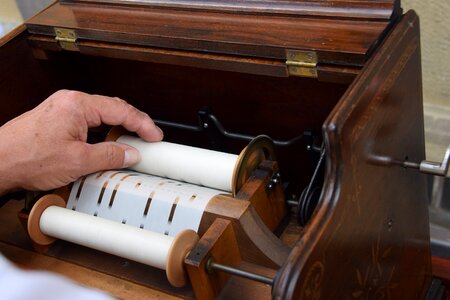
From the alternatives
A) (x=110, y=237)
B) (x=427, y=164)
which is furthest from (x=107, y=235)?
(x=427, y=164)

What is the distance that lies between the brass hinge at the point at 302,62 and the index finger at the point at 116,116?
0.93 ft

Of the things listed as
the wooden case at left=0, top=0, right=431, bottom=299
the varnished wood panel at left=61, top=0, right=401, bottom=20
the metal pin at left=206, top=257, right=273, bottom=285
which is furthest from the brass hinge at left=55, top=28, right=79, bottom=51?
the metal pin at left=206, top=257, right=273, bottom=285

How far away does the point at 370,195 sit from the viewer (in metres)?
0.84

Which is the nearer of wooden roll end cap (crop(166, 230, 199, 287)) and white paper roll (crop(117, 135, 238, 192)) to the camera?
wooden roll end cap (crop(166, 230, 199, 287))

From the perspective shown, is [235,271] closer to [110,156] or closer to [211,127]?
[110,156]

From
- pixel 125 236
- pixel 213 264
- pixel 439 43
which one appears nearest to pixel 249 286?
pixel 213 264

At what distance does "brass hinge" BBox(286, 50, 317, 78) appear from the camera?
0.96 m

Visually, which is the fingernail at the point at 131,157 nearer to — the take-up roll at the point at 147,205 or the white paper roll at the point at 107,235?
the take-up roll at the point at 147,205

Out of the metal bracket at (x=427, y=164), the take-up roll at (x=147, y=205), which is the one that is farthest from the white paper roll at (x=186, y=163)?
the metal bracket at (x=427, y=164)

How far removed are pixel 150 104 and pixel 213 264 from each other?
1.93ft

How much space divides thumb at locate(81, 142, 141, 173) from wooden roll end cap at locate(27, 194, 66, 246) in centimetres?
8

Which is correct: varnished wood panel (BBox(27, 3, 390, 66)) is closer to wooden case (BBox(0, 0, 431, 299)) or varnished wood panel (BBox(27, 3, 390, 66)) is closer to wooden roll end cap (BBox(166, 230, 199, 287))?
wooden case (BBox(0, 0, 431, 299))

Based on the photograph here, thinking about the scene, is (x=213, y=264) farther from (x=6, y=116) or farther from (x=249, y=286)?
(x=6, y=116)

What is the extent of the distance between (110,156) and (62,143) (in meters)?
0.09
